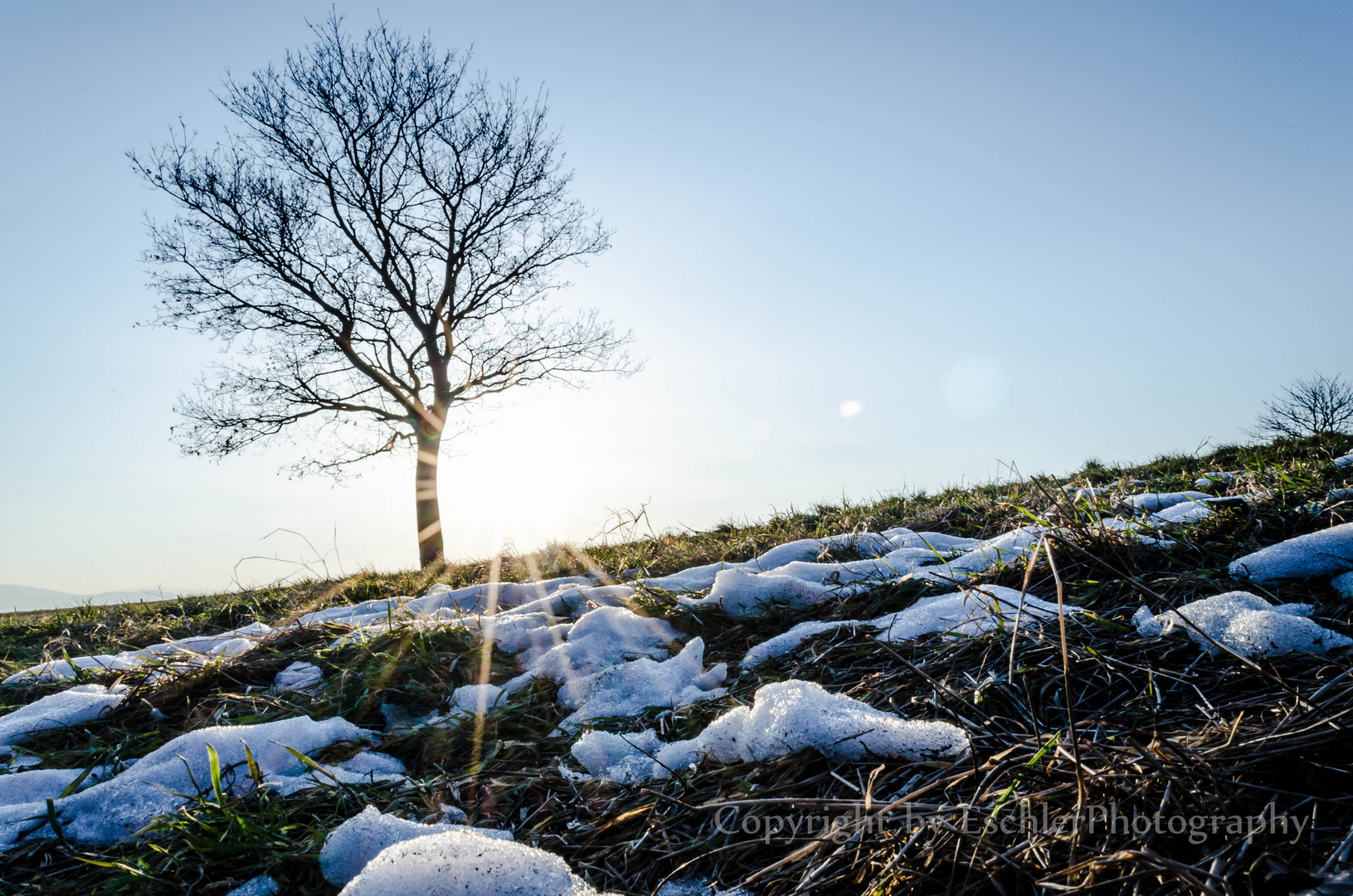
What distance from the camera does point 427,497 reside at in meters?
11.9

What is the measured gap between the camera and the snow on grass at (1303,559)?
5.93ft

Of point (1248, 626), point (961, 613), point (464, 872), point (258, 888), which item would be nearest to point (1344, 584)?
point (1248, 626)

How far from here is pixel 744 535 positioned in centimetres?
511

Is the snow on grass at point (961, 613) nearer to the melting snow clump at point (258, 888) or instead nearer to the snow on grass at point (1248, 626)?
the snow on grass at point (1248, 626)

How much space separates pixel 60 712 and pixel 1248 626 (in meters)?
3.81

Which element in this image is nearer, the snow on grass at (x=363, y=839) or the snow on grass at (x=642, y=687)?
the snow on grass at (x=363, y=839)

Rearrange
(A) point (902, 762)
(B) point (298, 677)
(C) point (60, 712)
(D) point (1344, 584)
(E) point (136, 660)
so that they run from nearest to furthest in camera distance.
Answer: (A) point (902, 762), (D) point (1344, 584), (C) point (60, 712), (B) point (298, 677), (E) point (136, 660)

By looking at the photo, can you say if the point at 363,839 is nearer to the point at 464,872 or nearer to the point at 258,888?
the point at 258,888

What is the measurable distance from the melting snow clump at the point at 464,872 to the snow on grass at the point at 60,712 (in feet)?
6.80

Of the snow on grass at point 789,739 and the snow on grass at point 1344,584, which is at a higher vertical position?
the snow on grass at point 1344,584

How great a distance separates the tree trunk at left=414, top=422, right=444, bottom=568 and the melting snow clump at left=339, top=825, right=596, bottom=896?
37.4 feet

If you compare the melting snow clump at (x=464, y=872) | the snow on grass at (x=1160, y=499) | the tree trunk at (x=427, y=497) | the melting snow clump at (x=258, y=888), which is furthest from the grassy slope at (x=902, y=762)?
the tree trunk at (x=427, y=497)

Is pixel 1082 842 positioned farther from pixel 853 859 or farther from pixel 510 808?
pixel 510 808

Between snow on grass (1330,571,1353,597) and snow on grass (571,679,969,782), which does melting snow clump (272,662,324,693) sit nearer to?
snow on grass (571,679,969,782)
